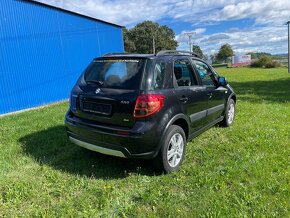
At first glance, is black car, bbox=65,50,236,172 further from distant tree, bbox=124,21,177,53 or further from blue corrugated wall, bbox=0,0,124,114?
distant tree, bbox=124,21,177,53

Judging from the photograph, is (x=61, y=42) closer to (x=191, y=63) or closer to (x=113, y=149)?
(x=191, y=63)

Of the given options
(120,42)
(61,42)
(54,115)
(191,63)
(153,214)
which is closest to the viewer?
(153,214)

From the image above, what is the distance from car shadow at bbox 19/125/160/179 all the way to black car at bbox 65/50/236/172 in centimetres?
42

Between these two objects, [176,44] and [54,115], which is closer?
[54,115]

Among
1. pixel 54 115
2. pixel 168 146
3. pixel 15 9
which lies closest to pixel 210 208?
pixel 168 146

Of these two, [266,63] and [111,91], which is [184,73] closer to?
[111,91]

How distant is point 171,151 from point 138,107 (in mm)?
965

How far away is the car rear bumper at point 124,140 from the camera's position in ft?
11.9

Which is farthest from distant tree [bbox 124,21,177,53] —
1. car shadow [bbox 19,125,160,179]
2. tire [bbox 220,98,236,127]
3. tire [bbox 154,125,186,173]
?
tire [bbox 154,125,186,173]

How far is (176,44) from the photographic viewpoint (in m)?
75.5

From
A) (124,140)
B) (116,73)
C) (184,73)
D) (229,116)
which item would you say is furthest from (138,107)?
(229,116)

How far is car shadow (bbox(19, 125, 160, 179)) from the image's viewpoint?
13.8 feet

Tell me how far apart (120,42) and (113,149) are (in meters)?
16.7

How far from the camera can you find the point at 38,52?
37.6 feet
